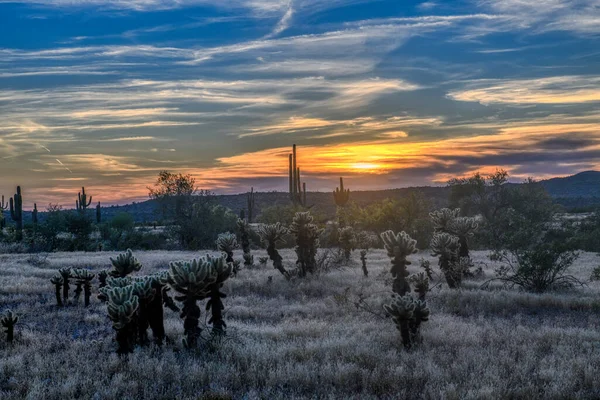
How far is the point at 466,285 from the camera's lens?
18344 millimetres

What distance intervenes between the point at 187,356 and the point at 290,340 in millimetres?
2190

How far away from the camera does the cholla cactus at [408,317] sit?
1038 centimetres

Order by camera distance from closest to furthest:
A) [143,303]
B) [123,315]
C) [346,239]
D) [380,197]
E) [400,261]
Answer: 1. [123,315]
2. [143,303]
3. [400,261]
4. [346,239]
5. [380,197]

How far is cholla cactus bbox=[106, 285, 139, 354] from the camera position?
9.88 m

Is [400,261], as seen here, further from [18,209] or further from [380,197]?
[380,197]

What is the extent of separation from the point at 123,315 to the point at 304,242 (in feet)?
34.5

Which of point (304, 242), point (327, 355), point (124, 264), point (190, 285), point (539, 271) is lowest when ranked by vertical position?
point (327, 355)

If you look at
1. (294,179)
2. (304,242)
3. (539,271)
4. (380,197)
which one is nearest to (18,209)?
(294,179)

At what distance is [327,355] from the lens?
31.4 ft

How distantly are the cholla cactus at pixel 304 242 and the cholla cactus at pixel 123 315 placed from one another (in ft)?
32.6

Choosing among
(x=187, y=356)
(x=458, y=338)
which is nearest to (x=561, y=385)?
(x=458, y=338)

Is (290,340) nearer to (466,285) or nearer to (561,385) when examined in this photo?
(561,385)

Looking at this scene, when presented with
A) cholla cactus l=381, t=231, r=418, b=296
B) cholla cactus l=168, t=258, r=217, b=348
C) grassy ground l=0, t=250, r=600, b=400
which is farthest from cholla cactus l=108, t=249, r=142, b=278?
cholla cactus l=381, t=231, r=418, b=296

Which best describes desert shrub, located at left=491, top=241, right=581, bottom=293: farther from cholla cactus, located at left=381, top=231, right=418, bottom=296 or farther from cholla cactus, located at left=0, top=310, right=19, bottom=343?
cholla cactus, located at left=0, top=310, right=19, bottom=343
